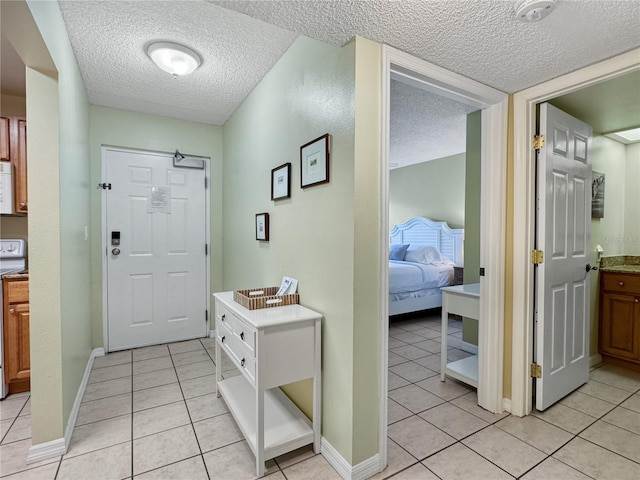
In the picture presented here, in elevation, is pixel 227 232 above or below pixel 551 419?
above

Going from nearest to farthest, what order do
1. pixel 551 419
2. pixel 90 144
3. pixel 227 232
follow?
1. pixel 551 419
2. pixel 90 144
3. pixel 227 232

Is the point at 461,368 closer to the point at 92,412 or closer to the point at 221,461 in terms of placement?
the point at 221,461

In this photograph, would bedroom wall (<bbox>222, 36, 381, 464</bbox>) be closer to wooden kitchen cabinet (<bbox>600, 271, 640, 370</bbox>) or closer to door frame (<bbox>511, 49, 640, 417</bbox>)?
door frame (<bbox>511, 49, 640, 417</bbox>)

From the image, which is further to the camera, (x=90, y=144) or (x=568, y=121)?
(x=90, y=144)

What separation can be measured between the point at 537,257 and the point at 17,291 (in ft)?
11.9

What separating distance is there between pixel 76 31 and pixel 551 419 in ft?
12.8

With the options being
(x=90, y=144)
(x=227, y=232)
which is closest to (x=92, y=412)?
(x=227, y=232)

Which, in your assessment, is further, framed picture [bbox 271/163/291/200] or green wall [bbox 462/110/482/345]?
green wall [bbox 462/110/482/345]

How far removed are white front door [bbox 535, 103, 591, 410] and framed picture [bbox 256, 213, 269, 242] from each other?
6.20ft

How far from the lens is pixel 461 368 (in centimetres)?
260

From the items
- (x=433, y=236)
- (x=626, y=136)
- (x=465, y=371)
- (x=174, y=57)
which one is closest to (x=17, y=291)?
(x=174, y=57)

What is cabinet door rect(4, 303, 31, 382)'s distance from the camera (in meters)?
2.29

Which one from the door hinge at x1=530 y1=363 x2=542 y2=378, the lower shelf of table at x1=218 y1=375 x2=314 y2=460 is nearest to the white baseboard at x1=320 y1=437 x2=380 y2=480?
the lower shelf of table at x1=218 y1=375 x2=314 y2=460

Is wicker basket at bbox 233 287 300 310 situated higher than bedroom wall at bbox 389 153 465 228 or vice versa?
bedroom wall at bbox 389 153 465 228
